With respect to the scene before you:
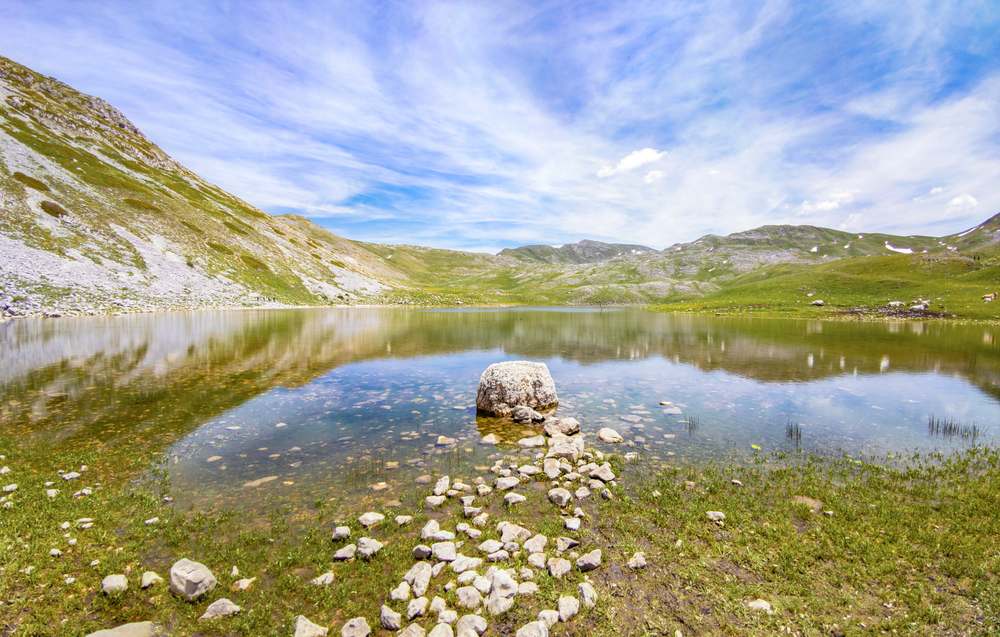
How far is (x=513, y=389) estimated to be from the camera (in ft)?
67.5

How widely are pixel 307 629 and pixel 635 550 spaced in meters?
7.05

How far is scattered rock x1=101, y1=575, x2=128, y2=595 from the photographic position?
7.34 metres

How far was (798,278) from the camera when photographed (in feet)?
500

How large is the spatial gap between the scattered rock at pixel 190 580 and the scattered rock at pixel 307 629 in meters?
2.36

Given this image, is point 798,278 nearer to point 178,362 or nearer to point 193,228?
point 178,362

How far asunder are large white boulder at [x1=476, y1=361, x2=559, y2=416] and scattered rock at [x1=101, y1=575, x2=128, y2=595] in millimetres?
14724

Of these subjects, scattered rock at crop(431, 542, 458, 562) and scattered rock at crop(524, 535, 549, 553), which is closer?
scattered rock at crop(431, 542, 458, 562)

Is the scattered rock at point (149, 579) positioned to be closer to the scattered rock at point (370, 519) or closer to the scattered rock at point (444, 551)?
the scattered rock at point (370, 519)

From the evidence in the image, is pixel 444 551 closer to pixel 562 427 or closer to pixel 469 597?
pixel 469 597

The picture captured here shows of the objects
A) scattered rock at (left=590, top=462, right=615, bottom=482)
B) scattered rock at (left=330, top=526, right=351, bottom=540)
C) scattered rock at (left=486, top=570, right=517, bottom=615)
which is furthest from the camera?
scattered rock at (left=590, top=462, right=615, bottom=482)

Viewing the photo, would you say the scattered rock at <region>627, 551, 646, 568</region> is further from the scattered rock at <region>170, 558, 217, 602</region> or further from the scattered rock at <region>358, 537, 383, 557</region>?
the scattered rock at <region>170, 558, 217, 602</region>

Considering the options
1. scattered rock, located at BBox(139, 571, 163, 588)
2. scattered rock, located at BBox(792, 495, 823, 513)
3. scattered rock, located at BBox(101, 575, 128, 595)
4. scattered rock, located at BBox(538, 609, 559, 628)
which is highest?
scattered rock, located at BBox(101, 575, 128, 595)

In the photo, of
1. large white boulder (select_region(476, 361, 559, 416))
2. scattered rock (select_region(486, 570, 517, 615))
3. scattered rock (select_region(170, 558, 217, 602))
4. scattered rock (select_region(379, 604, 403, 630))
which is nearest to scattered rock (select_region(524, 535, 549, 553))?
scattered rock (select_region(486, 570, 517, 615))

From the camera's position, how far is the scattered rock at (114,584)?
7.34 m
